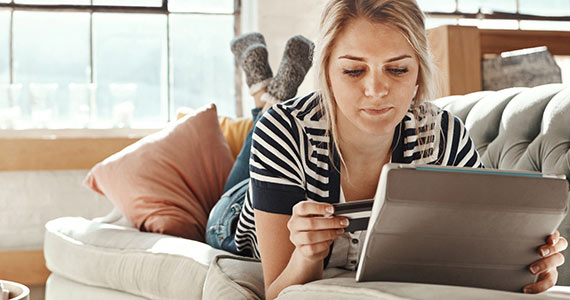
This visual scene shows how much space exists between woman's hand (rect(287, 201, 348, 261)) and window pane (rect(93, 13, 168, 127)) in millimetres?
2501

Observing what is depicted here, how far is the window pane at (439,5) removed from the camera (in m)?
3.71

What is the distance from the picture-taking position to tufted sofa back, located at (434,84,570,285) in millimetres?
1341

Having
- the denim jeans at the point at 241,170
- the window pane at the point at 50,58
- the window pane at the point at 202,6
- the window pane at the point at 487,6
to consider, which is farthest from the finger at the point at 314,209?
the window pane at the point at 487,6

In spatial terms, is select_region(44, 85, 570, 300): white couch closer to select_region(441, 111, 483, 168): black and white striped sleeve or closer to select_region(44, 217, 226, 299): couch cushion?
select_region(44, 217, 226, 299): couch cushion

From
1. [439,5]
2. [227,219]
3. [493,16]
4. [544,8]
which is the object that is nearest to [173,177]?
[227,219]

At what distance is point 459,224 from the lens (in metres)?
0.81

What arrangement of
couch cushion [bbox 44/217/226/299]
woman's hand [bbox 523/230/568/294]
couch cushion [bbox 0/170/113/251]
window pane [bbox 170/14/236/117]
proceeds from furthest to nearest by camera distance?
window pane [bbox 170/14/236/117]
couch cushion [bbox 0/170/113/251]
couch cushion [bbox 44/217/226/299]
woman's hand [bbox 523/230/568/294]

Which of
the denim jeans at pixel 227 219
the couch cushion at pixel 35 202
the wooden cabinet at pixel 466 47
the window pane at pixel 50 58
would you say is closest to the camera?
the denim jeans at pixel 227 219

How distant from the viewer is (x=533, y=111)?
1452mm

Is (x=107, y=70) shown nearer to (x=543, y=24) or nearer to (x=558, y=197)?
(x=543, y=24)

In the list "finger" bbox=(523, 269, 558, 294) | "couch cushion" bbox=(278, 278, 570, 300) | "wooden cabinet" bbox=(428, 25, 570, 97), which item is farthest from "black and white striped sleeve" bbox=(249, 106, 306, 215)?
"wooden cabinet" bbox=(428, 25, 570, 97)

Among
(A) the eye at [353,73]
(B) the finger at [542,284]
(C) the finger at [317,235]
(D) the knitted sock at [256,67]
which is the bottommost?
(B) the finger at [542,284]

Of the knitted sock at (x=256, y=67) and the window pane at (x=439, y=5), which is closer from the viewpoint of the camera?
the knitted sock at (x=256, y=67)

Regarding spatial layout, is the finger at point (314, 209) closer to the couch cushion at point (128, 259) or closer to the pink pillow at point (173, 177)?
the couch cushion at point (128, 259)
